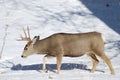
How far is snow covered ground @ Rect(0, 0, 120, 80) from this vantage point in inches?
460

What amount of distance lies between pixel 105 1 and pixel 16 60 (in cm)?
794

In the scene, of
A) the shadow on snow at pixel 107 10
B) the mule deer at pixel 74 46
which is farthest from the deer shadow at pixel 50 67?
the shadow on snow at pixel 107 10

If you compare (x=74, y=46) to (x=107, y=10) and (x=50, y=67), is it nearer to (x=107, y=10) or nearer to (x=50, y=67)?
(x=50, y=67)

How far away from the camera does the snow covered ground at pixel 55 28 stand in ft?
38.3

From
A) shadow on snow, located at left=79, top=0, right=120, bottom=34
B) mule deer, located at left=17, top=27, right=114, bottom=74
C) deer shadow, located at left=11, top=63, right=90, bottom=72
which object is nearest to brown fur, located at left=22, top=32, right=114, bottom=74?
mule deer, located at left=17, top=27, right=114, bottom=74

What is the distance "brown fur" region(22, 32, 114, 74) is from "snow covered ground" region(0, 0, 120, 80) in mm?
440

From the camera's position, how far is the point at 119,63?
12.9m

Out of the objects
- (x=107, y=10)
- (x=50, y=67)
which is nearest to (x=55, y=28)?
(x=107, y=10)

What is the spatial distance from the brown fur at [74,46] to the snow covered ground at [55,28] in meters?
0.44

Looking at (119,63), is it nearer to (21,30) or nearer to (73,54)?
(73,54)

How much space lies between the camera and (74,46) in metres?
11.6

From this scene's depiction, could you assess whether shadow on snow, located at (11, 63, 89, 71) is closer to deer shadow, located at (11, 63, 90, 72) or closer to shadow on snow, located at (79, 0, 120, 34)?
deer shadow, located at (11, 63, 90, 72)

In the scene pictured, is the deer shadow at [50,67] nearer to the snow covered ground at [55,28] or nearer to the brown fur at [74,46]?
the snow covered ground at [55,28]

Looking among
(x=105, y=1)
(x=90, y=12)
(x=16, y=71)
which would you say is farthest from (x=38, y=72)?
(x=105, y=1)
